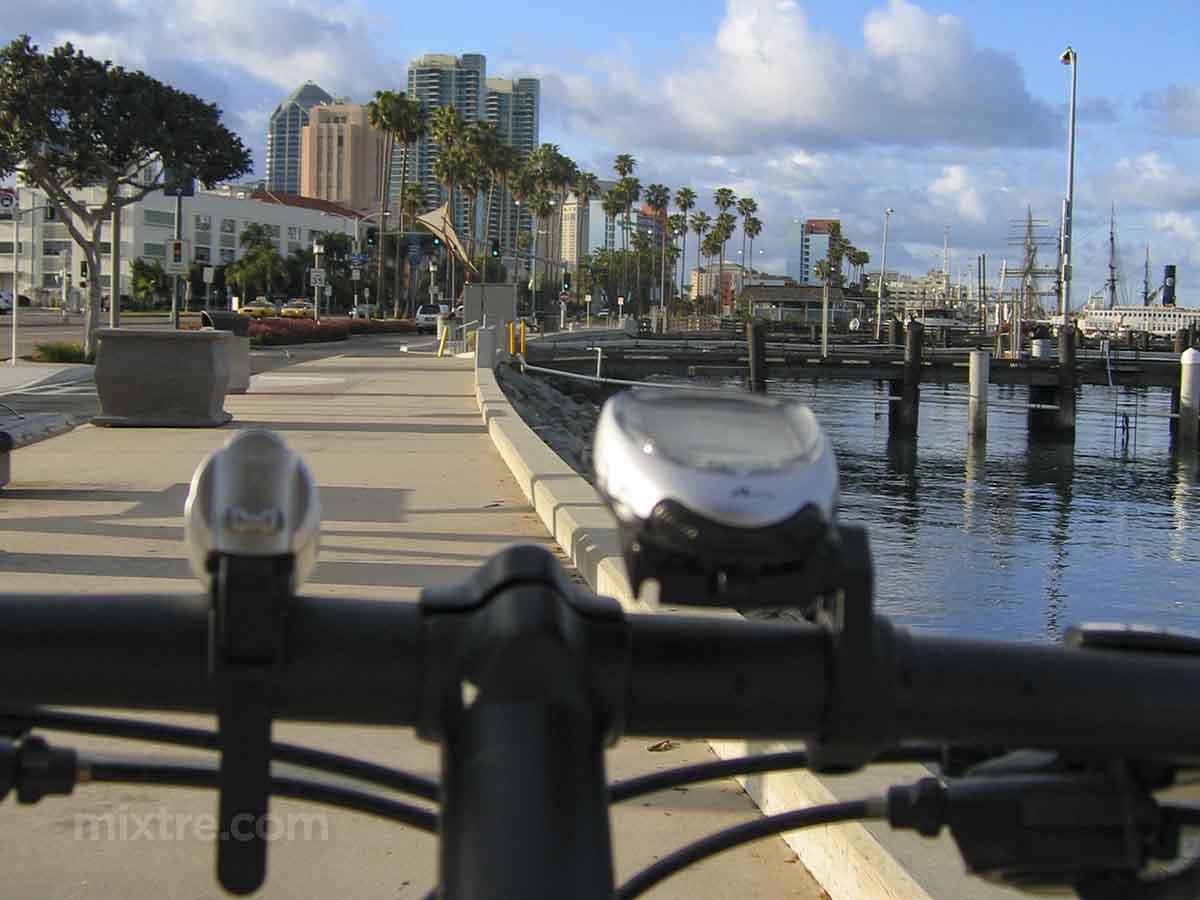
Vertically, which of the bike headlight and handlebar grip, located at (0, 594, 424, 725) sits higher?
the bike headlight

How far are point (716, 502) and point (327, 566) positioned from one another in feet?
26.2

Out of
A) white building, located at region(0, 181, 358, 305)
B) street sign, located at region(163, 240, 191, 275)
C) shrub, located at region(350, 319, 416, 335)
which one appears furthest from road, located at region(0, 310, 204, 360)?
white building, located at region(0, 181, 358, 305)

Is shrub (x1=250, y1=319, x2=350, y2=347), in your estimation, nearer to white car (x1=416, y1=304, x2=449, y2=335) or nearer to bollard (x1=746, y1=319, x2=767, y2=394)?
bollard (x1=746, y1=319, x2=767, y2=394)

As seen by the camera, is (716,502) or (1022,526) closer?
(716,502)

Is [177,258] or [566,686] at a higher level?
[177,258]

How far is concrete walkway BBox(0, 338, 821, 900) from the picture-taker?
4.13 metres

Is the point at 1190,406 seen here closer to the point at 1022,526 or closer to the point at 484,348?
the point at 1022,526

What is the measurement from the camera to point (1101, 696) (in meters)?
1.28

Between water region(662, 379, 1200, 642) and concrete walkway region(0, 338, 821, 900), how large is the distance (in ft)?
5.61

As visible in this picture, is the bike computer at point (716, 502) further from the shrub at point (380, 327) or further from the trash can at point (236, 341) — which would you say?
the shrub at point (380, 327)

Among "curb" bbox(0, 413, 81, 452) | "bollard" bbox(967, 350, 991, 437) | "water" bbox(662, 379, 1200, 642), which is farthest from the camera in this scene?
"bollard" bbox(967, 350, 991, 437)

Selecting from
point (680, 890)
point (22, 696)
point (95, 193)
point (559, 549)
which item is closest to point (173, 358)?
point (559, 549)

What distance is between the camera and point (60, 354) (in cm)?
3278

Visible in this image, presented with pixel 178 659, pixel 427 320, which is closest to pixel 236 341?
pixel 178 659
